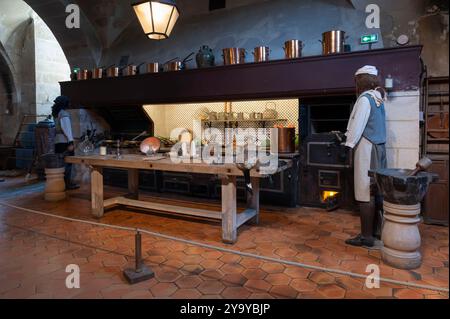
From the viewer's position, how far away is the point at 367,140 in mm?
3049

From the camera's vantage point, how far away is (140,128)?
6.40 m

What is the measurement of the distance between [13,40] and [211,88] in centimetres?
688

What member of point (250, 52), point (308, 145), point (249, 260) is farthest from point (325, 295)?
point (250, 52)

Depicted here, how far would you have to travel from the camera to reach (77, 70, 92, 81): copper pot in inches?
241

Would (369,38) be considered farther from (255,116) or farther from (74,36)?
(74,36)

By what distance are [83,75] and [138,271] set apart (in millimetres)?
4949

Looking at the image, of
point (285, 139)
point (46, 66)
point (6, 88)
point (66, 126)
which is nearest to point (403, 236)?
point (285, 139)

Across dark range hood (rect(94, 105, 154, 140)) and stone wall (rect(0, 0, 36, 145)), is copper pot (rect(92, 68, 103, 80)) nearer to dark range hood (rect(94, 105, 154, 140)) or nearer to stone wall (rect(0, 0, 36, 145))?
dark range hood (rect(94, 105, 154, 140))

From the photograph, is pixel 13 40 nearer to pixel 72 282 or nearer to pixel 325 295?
pixel 72 282

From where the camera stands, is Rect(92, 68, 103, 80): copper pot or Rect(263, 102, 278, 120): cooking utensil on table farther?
Rect(92, 68, 103, 80): copper pot

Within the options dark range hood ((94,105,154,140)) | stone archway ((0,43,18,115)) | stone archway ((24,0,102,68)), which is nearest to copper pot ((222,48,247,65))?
dark range hood ((94,105,154,140))

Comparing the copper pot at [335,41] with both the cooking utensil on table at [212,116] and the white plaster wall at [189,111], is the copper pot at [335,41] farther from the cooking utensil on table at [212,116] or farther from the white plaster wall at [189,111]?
the cooking utensil on table at [212,116]

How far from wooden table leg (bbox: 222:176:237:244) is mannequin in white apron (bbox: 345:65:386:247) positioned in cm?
119

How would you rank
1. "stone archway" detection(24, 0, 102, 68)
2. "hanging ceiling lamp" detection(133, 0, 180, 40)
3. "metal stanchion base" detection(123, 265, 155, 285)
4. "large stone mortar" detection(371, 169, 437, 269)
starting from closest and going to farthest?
"metal stanchion base" detection(123, 265, 155, 285) < "large stone mortar" detection(371, 169, 437, 269) < "hanging ceiling lamp" detection(133, 0, 180, 40) < "stone archway" detection(24, 0, 102, 68)
